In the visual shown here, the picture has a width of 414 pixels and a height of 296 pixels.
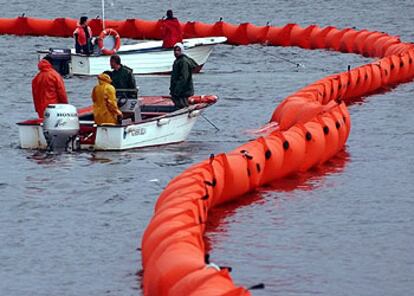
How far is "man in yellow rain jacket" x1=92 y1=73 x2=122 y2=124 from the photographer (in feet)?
81.6

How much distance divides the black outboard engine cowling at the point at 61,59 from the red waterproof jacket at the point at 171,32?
270 centimetres

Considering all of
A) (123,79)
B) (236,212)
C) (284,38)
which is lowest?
(284,38)

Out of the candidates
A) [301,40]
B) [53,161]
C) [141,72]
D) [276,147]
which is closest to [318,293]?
[276,147]

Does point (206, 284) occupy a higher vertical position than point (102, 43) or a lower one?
higher

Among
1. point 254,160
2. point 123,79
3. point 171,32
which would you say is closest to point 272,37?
point 171,32

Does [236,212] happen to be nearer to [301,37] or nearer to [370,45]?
[370,45]

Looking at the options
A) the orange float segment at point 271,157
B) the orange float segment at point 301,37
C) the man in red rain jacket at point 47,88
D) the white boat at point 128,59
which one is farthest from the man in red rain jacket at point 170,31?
the orange float segment at point 271,157

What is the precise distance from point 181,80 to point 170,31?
10.8 meters

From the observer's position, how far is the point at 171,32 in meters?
37.4

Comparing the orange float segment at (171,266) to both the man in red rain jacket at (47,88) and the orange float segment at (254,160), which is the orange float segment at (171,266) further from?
the man in red rain jacket at (47,88)

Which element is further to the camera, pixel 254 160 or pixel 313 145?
pixel 313 145

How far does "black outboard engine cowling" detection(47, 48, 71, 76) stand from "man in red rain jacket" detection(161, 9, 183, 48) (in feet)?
8.86

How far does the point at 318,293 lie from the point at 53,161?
977cm

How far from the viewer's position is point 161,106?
27016 mm
